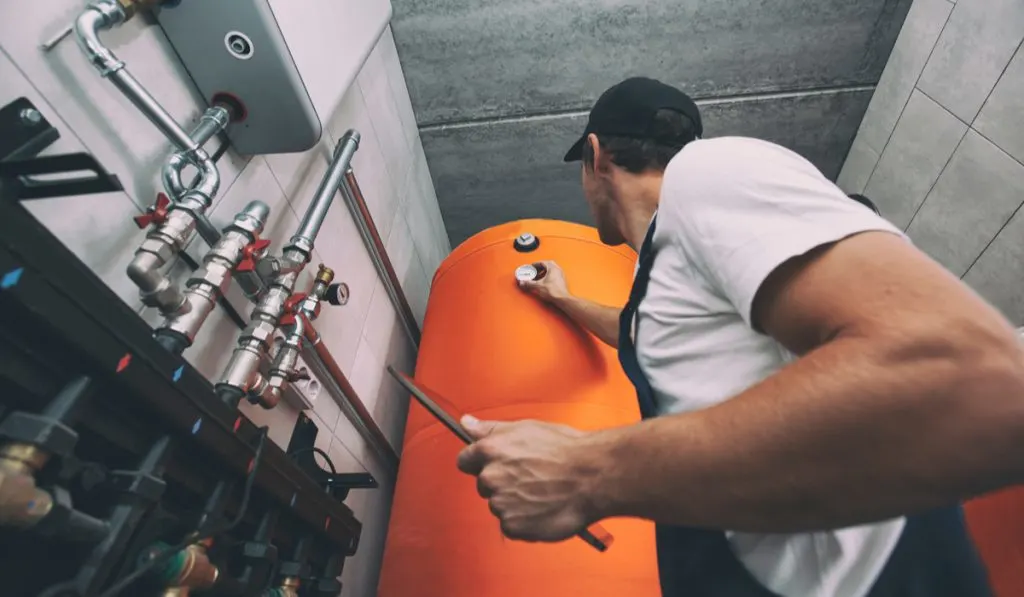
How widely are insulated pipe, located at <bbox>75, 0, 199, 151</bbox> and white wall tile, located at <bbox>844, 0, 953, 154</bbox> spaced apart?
1.79 metres

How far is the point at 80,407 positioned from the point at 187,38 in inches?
A: 19.4

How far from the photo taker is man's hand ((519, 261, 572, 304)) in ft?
3.60

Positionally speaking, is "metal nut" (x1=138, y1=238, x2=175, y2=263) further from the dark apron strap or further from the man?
the dark apron strap

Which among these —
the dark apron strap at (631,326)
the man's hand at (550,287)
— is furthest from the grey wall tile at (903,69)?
the dark apron strap at (631,326)

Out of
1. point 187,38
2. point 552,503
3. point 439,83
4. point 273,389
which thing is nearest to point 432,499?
point 273,389

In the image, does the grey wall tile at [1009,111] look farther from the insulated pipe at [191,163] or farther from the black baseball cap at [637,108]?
the insulated pipe at [191,163]

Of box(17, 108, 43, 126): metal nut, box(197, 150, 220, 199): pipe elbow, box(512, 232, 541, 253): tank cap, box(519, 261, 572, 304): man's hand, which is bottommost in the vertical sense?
box(17, 108, 43, 126): metal nut

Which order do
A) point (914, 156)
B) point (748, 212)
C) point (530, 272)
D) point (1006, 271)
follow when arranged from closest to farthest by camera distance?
point (748, 212)
point (530, 272)
point (1006, 271)
point (914, 156)

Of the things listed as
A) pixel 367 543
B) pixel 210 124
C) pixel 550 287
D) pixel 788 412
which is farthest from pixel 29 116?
pixel 367 543

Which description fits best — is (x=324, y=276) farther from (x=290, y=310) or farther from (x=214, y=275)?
(x=214, y=275)

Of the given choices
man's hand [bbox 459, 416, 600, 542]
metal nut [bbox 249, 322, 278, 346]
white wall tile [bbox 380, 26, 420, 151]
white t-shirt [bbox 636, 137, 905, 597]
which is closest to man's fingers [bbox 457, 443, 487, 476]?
man's hand [bbox 459, 416, 600, 542]

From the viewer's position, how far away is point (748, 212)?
47cm

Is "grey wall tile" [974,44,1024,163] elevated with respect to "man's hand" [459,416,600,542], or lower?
elevated

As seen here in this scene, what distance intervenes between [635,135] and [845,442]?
651 millimetres
